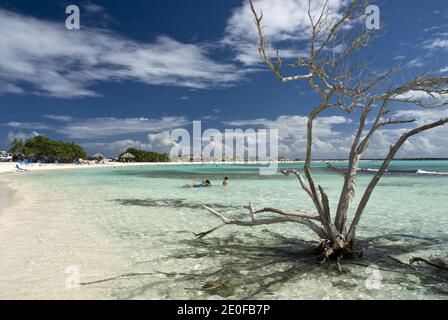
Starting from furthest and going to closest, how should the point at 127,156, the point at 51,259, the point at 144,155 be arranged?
the point at 144,155, the point at 127,156, the point at 51,259

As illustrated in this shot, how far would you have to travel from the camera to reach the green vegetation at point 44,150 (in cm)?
9225

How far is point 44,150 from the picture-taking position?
3671 inches

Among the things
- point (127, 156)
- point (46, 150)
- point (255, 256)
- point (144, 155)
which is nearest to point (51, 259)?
point (255, 256)

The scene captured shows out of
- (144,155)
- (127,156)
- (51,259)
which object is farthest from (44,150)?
(51,259)

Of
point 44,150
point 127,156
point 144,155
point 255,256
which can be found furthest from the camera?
point 144,155

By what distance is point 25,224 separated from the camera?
9.74 metres

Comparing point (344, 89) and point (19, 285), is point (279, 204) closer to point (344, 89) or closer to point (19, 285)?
point (344, 89)

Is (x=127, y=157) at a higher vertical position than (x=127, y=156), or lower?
lower

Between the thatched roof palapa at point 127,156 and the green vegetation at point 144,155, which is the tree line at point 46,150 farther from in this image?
the green vegetation at point 144,155

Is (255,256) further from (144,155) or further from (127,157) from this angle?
(144,155)

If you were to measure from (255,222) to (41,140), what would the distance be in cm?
10074

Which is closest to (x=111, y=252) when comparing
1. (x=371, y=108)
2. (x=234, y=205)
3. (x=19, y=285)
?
(x=19, y=285)

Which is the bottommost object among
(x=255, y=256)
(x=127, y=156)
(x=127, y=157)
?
(x=255, y=256)

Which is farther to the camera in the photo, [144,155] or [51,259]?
[144,155]
